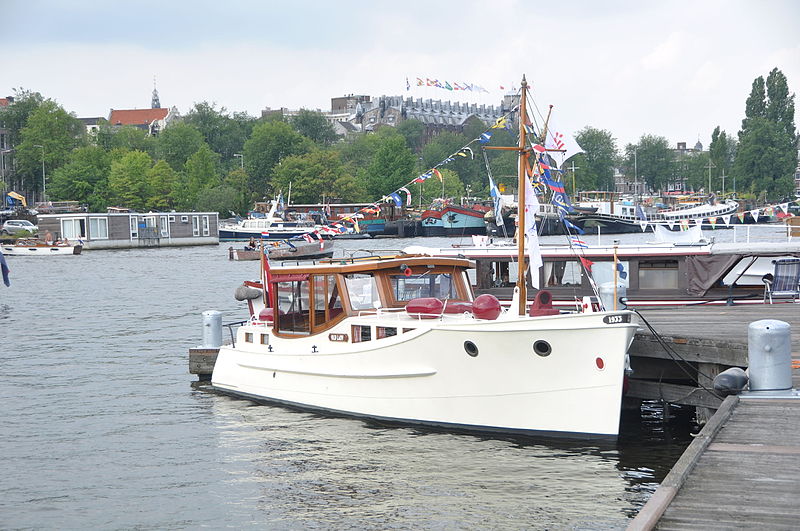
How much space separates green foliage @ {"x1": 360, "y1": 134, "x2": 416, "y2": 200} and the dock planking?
129 metres

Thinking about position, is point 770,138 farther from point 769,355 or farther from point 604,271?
point 769,355

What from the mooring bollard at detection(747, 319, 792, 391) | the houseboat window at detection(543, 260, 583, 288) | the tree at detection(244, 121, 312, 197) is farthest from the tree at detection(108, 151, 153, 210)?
the mooring bollard at detection(747, 319, 792, 391)

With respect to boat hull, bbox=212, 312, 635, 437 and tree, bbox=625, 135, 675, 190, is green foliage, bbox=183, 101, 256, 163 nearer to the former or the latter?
tree, bbox=625, 135, 675, 190

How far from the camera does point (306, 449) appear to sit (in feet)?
61.0

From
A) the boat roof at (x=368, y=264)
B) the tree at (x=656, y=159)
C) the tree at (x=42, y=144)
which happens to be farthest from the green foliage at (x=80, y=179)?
the boat roof at (x=368, y=264)

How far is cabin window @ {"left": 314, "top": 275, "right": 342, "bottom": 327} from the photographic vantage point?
67.7 feet

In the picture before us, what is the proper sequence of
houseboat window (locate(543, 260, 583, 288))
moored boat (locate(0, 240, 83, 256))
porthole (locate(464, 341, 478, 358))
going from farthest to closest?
moored boat (locate(0, 240, 83, 256)) → houseboat window (locate(543, 260, 583, 288)) → porthole (locate(464, 341, 478, 358))

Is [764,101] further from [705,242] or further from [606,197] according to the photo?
[705,242]

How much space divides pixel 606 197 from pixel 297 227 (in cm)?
7203

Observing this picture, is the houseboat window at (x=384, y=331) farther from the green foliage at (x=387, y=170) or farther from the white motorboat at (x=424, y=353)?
the green foliage at (x=387, y=170)

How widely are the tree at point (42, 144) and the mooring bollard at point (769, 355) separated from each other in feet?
445

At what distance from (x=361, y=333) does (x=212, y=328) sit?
6.68 m

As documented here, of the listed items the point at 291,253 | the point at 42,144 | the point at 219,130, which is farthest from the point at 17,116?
the point at 291,253

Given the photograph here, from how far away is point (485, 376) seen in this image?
17922 mm
